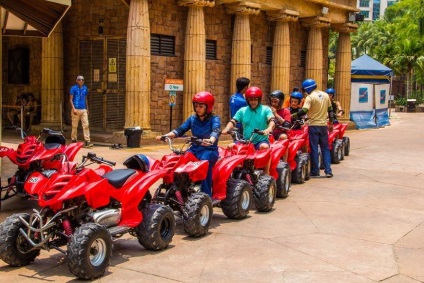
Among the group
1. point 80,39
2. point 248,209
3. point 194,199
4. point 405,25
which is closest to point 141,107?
point 80,39

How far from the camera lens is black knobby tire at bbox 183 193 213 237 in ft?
23.2

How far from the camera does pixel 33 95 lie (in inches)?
784

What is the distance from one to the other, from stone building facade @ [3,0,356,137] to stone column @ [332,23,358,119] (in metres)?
6.08

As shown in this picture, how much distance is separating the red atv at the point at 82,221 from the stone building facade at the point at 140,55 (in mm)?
10134

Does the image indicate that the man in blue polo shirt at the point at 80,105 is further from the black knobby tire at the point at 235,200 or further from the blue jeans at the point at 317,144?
the black knobby tire at the point at 235,200

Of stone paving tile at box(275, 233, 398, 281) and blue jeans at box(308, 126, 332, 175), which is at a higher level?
blue jeans at box(308, 126, 332, 175)

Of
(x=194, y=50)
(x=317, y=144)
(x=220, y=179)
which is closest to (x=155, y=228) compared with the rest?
(x=220, y=179)

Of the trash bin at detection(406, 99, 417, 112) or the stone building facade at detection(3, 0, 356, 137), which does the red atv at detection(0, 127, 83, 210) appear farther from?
the trash bin at detection(406, 99, 417, 112)

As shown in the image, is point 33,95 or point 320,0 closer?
point 33,95

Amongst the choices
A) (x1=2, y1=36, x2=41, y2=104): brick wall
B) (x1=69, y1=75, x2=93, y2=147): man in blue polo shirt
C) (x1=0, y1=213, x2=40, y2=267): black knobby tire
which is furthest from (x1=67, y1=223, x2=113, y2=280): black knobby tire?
(x1=2, y1=36, x2=41, y2=104): brick wall

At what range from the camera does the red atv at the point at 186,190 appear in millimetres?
7094

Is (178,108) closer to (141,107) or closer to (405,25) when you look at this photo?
(141,107)

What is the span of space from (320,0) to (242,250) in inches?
720

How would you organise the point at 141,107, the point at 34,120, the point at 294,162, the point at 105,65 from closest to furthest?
1. the point at 294,162
2. the point at 141,107
3. the point at 105,65
4. the point at 34,120
